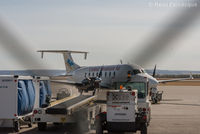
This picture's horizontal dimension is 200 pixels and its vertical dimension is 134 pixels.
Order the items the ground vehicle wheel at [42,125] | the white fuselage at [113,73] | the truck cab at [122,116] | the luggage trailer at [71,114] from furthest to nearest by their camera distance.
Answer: the white fuselage at [113,73], the ground vehicle wheel at [42,125], the luggage trailer at [71,114], the truck cab at [122,116]

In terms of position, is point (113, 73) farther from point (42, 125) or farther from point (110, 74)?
point (42, 125)

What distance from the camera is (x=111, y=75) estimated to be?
1348 inches

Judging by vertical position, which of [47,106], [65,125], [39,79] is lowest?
[65,125]

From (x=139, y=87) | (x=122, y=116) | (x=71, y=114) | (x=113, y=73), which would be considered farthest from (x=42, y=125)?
(x=113, y=73)

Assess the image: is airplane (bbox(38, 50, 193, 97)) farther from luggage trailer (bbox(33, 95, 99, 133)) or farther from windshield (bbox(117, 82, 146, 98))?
luggage trailer (bbox(33, 95, 99, 133))

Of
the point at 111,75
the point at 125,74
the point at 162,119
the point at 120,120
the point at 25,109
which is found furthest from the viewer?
the point at 111,75

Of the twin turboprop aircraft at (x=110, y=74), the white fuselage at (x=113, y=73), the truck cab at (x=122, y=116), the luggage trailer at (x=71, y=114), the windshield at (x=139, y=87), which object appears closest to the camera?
the truck cab at (x=122, y=116)

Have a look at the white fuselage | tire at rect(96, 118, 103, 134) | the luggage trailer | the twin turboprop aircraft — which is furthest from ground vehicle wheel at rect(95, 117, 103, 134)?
the white fuselage

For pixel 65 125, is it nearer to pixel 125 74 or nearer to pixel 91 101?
pixel 91 101

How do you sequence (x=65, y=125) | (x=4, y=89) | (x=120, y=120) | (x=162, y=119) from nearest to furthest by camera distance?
(x=120, y=120)
(x=4, y=89)
(x=65, y=125)
(x=162, y=119)

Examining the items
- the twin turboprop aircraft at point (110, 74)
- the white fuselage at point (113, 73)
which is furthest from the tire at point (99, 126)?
the white fuselage at point (113, 73)

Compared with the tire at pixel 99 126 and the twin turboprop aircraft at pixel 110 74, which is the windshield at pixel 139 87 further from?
the twin turboprop aircraft at pixel 110 74

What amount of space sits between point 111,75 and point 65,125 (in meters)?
17.1

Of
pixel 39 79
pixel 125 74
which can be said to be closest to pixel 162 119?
pixel 39 79
